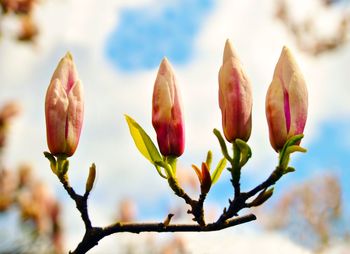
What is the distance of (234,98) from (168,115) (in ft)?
0.27

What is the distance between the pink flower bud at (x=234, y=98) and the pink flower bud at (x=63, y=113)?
0.17 m

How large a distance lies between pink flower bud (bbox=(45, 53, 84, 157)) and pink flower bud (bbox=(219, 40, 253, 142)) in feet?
0.56

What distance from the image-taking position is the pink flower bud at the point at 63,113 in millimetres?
825

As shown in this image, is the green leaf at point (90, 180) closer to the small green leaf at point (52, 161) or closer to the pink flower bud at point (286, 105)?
the small green leaf at point (52, 161)

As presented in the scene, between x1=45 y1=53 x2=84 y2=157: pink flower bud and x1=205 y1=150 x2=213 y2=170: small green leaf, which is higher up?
x1=45 y1=53 x2=84 y2=157: pink flower bud

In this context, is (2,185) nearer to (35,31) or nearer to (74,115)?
(35,31)

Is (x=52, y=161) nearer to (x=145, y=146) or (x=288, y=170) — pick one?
(x=145, y=146)

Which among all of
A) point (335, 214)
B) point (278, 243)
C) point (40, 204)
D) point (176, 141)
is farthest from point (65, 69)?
point (335, 214)

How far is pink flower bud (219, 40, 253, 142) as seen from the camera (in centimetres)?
80

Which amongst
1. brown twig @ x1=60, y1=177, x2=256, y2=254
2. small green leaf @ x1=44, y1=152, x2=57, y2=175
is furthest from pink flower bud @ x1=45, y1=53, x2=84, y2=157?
A: brown twig @ x1=60, y1=177, x2=256, y2=254

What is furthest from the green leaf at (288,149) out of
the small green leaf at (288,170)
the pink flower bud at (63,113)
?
the pink flower bud at (63,113)

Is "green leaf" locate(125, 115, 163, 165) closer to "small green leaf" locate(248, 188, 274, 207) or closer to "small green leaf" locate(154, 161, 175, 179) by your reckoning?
"small green leaf" locate(154, 161, 175, 179)

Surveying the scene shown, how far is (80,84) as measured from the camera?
837mm

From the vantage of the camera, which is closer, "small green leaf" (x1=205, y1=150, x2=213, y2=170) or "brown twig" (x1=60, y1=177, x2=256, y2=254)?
"brown twig" (x1=60, y1=177, x2=256, y2=254)
